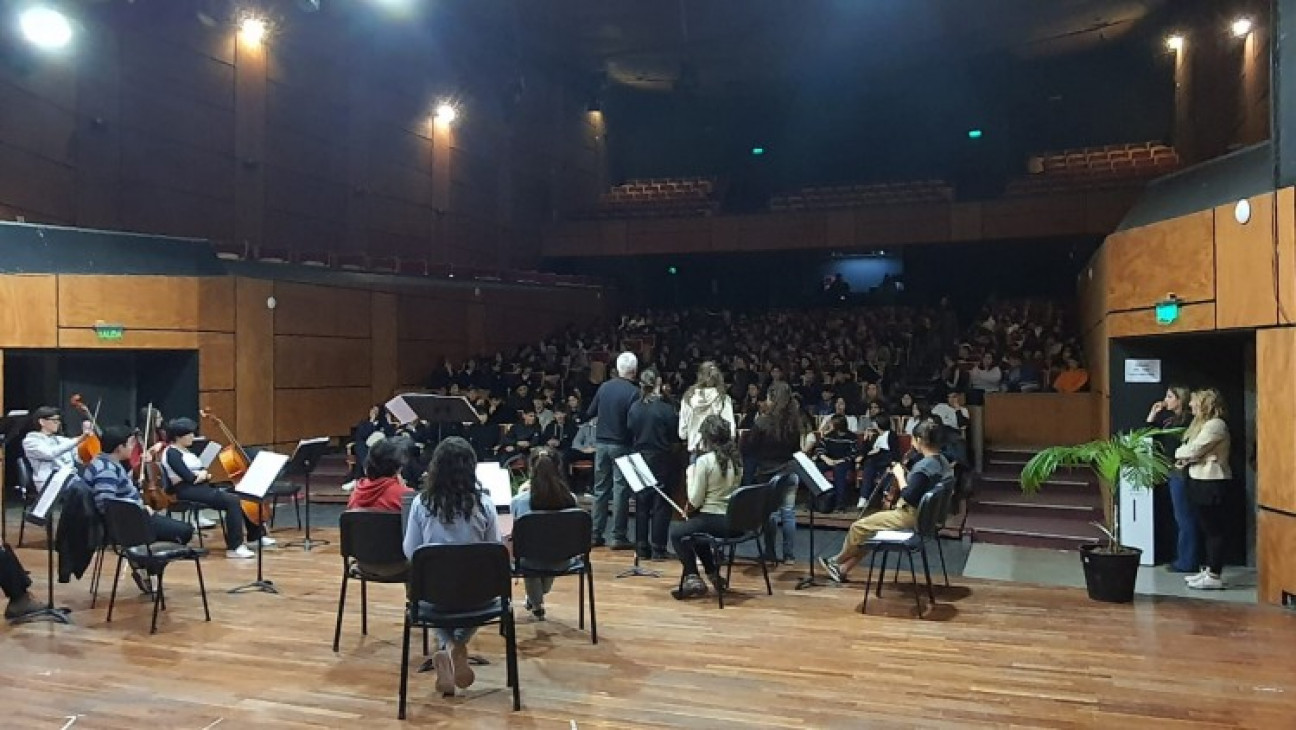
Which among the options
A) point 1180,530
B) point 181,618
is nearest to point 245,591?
point 181,618

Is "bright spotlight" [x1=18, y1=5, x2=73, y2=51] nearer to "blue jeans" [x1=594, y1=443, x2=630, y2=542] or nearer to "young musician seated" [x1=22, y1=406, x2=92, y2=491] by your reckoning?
"young musician seated" [x1=22, y1=406, x2=92, y2=491]

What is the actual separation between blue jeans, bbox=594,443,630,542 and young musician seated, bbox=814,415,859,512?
2063 millimetres

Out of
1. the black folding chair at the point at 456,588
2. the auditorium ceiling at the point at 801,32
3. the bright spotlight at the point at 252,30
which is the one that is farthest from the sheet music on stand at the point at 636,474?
the auditorium ceiling at the point at 801,32

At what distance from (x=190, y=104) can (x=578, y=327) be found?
730 cm

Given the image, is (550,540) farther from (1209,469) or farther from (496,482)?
(1209,469)

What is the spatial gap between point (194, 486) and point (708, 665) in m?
4.24

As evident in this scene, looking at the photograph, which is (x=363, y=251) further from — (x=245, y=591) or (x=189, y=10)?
(x=245, y=591)

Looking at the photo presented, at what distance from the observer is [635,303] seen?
18.7m

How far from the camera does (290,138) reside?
485 inches

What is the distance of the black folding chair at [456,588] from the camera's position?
3316 millimetres

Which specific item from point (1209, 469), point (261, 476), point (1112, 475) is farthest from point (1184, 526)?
point (261, 476)

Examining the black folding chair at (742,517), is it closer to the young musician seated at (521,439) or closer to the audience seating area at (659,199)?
the young musician seated at (521,439)

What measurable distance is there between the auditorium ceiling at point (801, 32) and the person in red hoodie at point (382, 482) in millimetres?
10905

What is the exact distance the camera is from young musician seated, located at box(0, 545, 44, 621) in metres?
4.74
